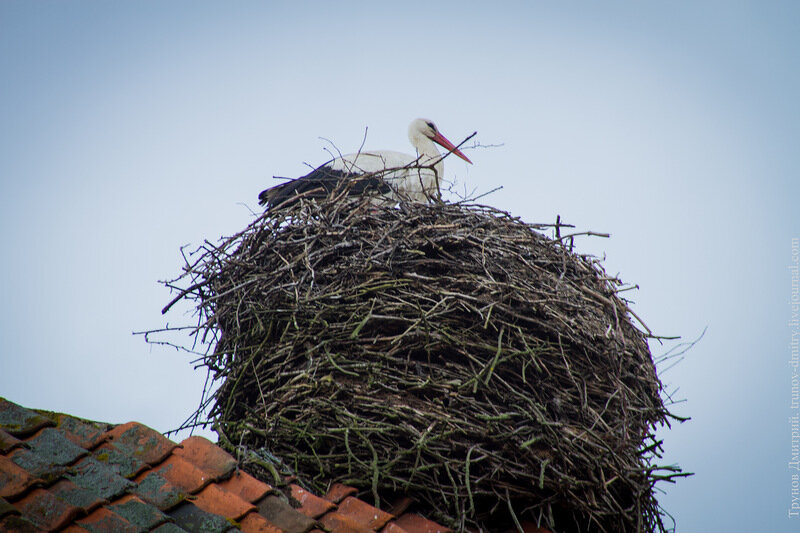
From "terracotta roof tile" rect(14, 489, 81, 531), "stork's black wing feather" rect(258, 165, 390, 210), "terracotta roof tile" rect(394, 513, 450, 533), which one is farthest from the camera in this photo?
"stork's black wing feather" rect(258, 165, 390, 210)

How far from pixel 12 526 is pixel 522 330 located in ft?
7.23

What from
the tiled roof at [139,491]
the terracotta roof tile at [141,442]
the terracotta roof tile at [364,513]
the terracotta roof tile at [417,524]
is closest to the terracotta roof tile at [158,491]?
the tiled roof at [139,491]

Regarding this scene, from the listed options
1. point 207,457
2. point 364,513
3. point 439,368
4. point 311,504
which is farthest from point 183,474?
point 439,368

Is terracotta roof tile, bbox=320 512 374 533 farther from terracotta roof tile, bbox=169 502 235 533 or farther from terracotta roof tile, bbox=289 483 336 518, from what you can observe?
terracotta roof tile, bbox=169 502 235 533

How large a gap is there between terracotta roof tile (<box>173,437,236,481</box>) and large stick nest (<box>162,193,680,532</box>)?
25 cm

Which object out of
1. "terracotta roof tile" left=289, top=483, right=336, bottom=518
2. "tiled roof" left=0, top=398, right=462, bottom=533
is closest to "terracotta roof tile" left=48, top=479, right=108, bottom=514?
"tiled roof" left=0, top=398, right=462, bottom=533

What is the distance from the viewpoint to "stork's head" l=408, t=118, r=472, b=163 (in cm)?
731

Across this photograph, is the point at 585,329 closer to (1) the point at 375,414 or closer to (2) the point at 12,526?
(1) the point at 375,414

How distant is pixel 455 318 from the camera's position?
3494 millimetres

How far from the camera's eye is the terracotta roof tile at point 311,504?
9.58 ft

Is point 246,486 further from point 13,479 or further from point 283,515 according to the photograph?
point 13,479

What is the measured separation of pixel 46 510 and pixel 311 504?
38.8 inches

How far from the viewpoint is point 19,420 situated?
117 inches

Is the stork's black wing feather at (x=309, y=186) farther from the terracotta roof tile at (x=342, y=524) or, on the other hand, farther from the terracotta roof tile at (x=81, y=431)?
the terracotta roof tile at (x=342, y=524)
